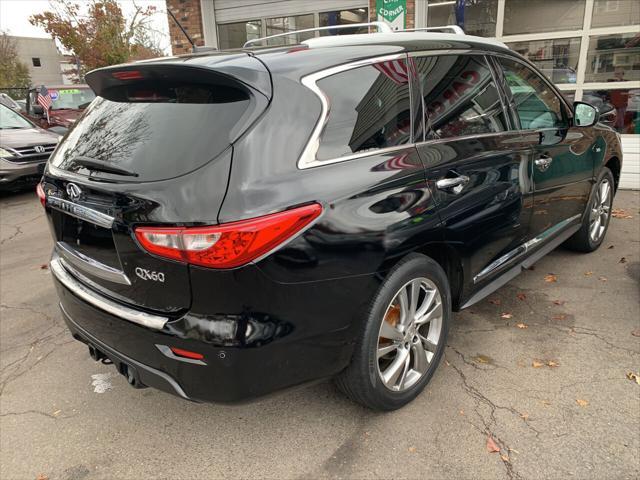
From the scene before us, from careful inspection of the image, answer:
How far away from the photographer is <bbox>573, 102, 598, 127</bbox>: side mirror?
3.80 meters

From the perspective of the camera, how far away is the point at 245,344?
1835 mm

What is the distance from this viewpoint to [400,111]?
2406mm

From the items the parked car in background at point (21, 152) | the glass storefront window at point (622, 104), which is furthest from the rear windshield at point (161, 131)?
the glass storefront window at point (622, 104)

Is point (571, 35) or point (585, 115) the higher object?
point (571, 35)

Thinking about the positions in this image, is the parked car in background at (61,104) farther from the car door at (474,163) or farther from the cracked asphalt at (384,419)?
the car door at (474,163)

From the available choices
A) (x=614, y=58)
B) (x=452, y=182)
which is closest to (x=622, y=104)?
(x=614, y=58)

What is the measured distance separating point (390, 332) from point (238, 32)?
31.3 feet

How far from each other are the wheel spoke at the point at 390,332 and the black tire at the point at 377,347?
75 mm

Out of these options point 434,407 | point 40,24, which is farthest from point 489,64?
point 40,24

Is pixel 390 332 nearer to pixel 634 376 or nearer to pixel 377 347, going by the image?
pixel 377 347

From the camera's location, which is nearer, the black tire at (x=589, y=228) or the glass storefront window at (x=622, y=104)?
the black tire at (x=589, y=228)

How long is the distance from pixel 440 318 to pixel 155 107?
176 centimetres

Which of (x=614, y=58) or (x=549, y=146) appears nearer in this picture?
(x=549, y=146)

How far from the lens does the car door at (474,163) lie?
8.26ft
